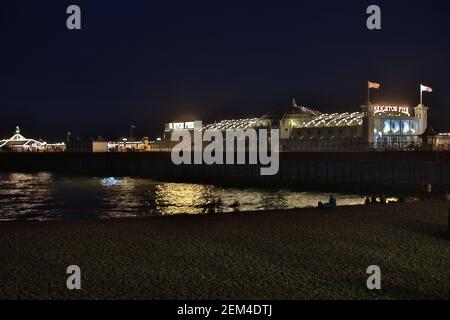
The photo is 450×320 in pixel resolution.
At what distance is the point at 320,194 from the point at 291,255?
2290 centimetres

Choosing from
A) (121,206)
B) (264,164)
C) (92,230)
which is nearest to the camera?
(92,230)

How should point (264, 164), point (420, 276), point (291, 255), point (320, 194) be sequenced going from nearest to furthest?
point (420, 276)
point (291, 255)
point (320, 194)
point (264, 164)

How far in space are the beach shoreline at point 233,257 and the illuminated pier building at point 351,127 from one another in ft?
121

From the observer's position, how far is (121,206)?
87.3ft

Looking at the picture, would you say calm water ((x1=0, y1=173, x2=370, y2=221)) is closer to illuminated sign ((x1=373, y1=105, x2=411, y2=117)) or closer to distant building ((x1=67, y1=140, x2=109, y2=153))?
illuminated sign ((x1=373, y1=105, x2=411, y2=117))

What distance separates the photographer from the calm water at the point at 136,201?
2391cm

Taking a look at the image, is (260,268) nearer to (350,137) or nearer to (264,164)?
(264,164)

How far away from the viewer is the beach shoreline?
7.39m

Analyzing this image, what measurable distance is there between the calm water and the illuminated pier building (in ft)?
65.3

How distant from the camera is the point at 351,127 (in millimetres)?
67812

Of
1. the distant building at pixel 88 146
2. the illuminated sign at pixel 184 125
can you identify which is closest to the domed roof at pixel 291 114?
the illuminated sign at pixel 184 125

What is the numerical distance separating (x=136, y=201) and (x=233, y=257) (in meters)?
20.1

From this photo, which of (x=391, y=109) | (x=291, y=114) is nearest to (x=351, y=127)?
(x=391, y=109)
